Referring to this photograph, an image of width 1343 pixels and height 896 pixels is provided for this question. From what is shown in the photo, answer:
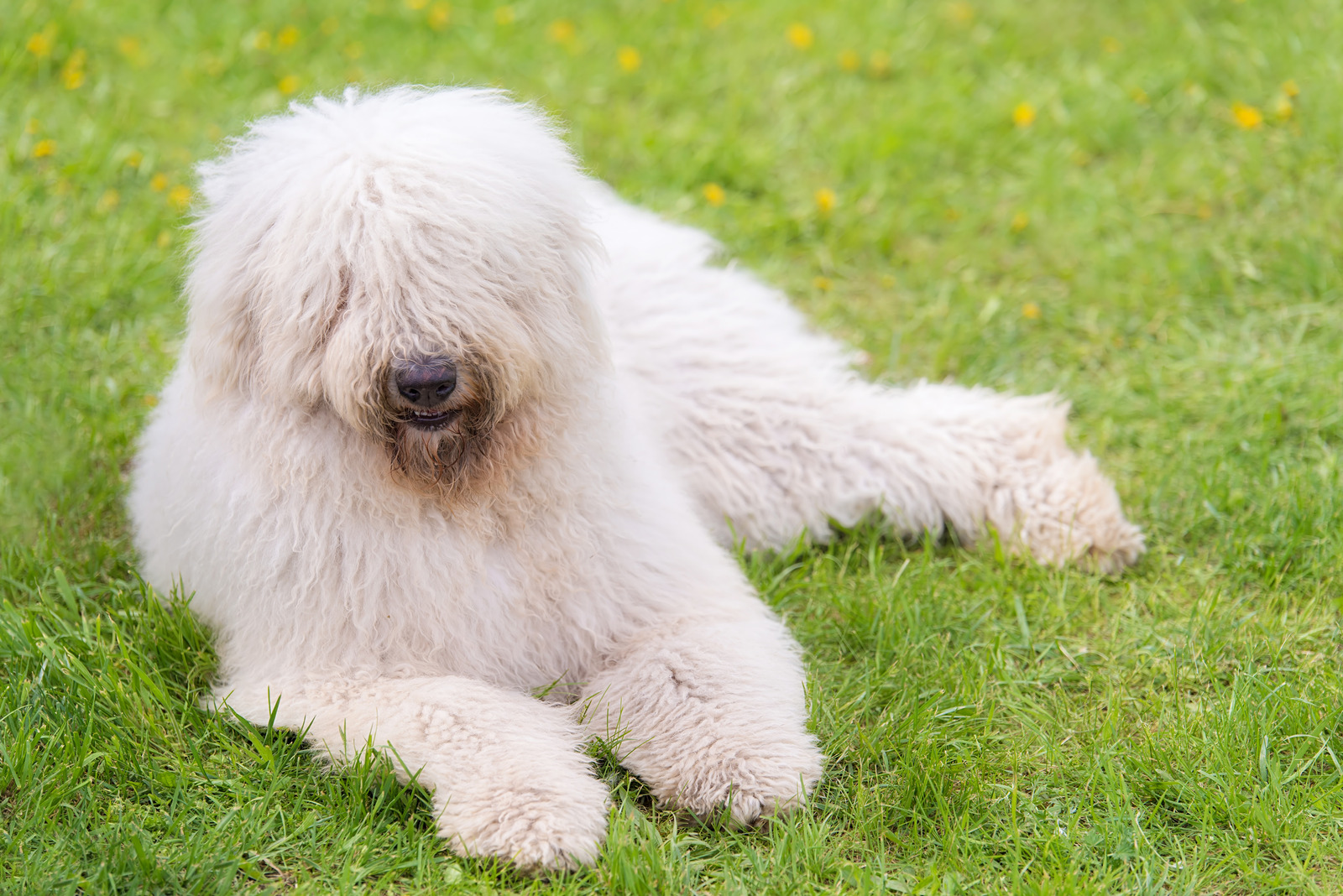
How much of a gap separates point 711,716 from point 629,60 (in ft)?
13.8

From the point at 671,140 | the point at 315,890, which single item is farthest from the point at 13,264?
the point at 315,890

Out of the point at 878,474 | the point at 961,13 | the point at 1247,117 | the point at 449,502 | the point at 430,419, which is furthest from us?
the point at 961,13

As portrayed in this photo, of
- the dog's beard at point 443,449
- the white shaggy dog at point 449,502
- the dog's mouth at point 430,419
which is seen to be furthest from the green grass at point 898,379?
the dog's mouth at point 430,419

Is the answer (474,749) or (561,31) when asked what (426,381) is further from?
(561,31)

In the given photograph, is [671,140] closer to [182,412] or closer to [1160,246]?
[1160,246]

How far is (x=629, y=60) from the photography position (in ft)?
21.2

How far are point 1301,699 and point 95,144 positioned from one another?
16.8 feet

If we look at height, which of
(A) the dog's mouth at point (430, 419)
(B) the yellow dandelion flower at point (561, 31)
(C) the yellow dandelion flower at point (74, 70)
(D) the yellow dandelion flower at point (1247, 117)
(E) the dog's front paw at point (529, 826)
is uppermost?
(D) the yellow dandelion flower at point (1247, 117)

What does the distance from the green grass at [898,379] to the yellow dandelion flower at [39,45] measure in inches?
0.7

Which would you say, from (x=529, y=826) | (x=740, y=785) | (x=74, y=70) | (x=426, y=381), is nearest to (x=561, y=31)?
→ (x=74, y=70)

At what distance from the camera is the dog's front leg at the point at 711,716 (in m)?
3.01

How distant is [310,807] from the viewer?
10.1 feet

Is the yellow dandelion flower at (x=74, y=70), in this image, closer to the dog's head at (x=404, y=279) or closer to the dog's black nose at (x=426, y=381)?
the dog's head at (x=404, y=279)

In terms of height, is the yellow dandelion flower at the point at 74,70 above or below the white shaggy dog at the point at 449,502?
below
